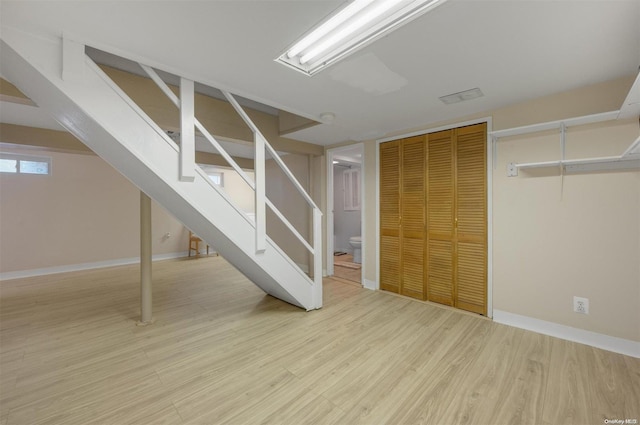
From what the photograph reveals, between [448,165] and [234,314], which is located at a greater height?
[448,165]

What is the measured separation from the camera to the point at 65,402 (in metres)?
Answer: 1.58

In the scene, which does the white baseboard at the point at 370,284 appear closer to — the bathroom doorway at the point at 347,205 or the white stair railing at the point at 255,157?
the white stair railing at the point at 255,157

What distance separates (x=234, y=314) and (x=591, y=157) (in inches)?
146

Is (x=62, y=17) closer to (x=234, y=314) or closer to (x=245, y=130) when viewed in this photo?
(x=245, y=130)

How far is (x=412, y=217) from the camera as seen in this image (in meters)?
3.31

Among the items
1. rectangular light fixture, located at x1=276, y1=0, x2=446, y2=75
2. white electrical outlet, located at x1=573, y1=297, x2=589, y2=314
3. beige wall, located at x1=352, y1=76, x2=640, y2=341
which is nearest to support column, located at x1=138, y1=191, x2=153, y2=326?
rectangular light fixture, located at x1=276, y1=0, x2=446, y2=75

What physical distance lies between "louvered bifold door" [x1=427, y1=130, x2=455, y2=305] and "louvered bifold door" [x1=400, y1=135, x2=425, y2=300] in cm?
9

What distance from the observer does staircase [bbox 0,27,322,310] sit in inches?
61.6

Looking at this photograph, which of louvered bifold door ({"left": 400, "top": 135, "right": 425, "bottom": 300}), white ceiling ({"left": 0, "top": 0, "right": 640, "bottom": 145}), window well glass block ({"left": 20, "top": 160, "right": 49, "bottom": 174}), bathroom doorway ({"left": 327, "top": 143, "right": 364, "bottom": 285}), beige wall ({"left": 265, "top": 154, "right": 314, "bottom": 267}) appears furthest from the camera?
bathroom doorway ({"left": 327, "top": 143, "right": 364, "bottom": 285})

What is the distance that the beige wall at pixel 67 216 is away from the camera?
14.3 ft

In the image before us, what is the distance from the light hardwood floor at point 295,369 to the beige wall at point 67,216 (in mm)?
1900

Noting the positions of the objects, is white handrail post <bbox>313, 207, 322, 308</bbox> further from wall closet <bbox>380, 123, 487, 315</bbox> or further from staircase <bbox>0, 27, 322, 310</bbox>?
wall closet <bbox>380, 123, 487, 315</bbox>

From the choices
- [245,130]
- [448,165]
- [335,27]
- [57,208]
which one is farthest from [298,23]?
[57,208]

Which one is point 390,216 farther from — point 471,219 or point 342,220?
point 342,220
